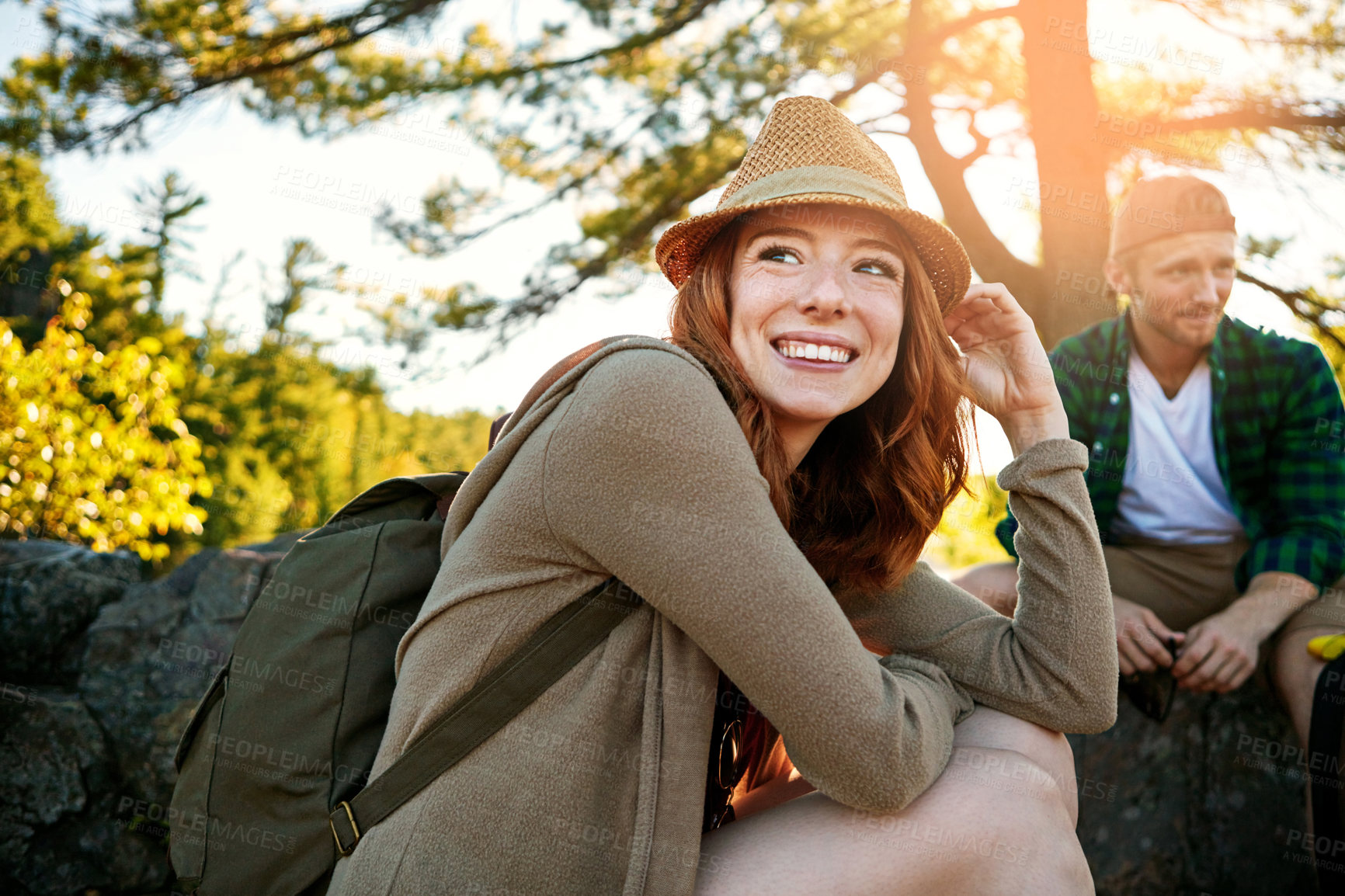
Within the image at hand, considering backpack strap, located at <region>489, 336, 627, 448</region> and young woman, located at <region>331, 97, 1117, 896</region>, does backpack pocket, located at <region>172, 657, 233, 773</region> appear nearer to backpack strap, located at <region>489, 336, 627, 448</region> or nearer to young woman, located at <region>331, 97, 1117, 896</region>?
young woman, located at <region>331, 97, 1117, 896</region>

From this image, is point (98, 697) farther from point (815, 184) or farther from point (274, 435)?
point (274, 435)

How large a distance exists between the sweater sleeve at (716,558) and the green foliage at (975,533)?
2479mm

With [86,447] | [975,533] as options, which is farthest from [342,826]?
[975,533]

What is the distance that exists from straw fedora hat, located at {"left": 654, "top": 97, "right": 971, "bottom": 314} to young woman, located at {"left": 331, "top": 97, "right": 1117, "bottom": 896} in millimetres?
12

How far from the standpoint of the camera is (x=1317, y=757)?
7.91 ft

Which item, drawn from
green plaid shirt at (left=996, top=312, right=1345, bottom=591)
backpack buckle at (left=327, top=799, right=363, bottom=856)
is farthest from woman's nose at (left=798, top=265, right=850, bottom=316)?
green plaid shirt at (left=996, top=312, right=1345, bottom=591)

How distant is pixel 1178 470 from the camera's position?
296 cm

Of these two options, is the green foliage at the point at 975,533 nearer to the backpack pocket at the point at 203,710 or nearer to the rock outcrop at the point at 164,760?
the rock outcrop at the point at 164,760

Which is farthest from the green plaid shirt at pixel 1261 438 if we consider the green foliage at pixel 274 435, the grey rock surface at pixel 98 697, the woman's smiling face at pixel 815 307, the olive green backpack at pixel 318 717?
the green foliage at pixel 274 435

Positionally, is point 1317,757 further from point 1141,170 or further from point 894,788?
point 1141,170

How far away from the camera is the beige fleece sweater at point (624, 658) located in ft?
4.23

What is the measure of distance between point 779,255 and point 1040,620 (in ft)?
2.92

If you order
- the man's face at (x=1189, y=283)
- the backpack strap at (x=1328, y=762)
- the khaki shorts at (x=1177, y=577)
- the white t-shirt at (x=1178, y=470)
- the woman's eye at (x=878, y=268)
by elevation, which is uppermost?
the woman's eye at (x=878, y=268)

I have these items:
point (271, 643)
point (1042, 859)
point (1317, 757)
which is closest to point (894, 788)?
point (1042, 859)
